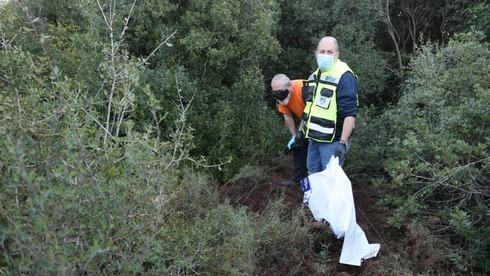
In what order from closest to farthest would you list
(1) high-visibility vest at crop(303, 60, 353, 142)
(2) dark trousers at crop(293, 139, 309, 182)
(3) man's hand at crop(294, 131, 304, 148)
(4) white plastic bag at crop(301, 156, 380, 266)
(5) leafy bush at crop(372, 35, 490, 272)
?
(4) white plastic bag at crop(301, 156, 380, 266) < (5) leafy bush at crop(372, 35, 490, 272) < (1) high-visibility vest at crop(303, 60, 353, 142) < (3) man's hand at crop(294, 131, 304, 148) < (2) dark trousers at crop(293, 139, 309, 182)

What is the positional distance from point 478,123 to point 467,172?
52cm

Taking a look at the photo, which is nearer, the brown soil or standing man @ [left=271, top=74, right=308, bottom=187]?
the brown soil

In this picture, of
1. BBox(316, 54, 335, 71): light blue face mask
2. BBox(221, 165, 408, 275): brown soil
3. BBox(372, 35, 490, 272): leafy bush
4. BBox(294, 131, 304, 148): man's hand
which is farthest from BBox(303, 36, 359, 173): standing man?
BBox(221, 165, 408, 275): brown soil

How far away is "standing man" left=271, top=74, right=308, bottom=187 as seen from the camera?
457 centimetres

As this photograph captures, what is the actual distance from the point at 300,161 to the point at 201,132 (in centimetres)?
118

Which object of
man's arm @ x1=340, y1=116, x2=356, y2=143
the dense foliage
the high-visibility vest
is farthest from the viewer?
the high-visibility vest

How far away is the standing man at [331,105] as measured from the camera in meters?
4.06

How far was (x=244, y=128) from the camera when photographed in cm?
572

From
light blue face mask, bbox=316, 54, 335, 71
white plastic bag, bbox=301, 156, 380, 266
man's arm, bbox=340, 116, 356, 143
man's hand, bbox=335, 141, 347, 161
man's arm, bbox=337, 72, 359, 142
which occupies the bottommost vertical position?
white plastic bag, bbox=301, 156, 380, 266

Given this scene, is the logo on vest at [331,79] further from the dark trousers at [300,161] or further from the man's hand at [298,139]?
the dark trousers at [300,161]

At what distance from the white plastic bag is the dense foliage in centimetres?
21

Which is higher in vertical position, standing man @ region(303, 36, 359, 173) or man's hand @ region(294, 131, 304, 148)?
standing man @ region(303, 36, 359, 173)

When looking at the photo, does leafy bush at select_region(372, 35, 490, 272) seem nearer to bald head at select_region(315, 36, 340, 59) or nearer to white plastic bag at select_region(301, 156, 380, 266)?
white plastic bag at select_region(301, 156, 380, 266)

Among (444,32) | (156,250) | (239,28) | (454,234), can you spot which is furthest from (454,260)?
(444,32)
